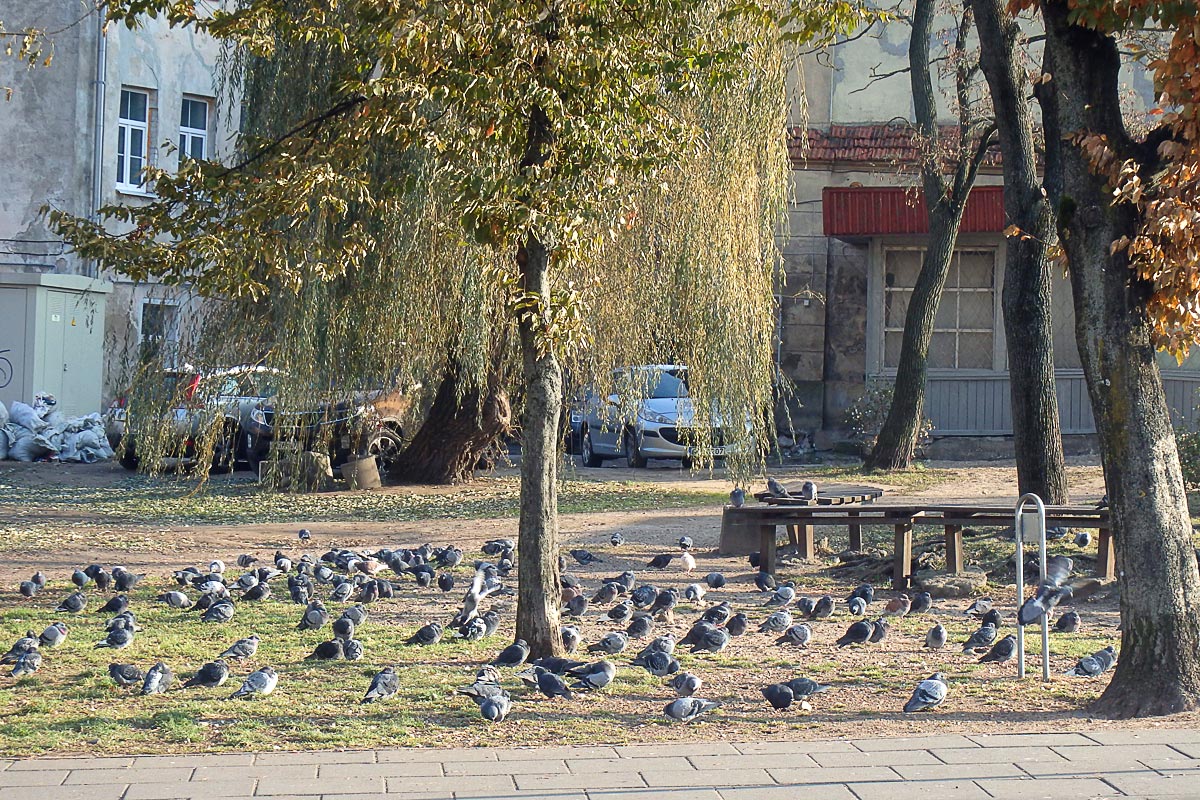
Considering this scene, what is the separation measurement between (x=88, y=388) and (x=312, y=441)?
11444 millimetres

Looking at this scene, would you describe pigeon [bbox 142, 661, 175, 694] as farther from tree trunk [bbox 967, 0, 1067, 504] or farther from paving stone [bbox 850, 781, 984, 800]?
tree trunk [bbox 967, 0, 1067, 504]

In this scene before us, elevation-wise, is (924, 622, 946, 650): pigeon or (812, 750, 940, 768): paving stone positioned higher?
(924, 622, 946, 650): pigeon

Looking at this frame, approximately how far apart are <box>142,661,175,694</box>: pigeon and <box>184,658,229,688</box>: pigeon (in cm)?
11

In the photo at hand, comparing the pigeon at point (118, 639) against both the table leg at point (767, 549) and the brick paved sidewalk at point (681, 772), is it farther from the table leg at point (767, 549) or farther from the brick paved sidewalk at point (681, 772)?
the table leg at point (767, 549)

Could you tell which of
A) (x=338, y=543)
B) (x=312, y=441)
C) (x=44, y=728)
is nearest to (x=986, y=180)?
(x=312, y=441)

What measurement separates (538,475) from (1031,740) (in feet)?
9.51

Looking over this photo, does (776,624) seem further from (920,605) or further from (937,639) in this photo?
(920,605)

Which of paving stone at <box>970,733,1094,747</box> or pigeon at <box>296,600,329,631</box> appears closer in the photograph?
paving stone at <box>970,733,1094,747</box>

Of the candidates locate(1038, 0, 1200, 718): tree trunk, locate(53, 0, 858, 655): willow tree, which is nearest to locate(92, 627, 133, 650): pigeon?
locate(53, 0, 858, 655): willow tree

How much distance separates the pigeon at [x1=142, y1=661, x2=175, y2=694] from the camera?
662 centimetres

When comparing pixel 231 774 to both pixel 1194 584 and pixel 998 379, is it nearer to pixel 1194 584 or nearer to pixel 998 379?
pixel 1194 584

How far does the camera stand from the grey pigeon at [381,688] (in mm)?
6410

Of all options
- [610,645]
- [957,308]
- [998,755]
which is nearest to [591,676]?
[610,645]

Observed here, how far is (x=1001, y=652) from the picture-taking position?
728cm
